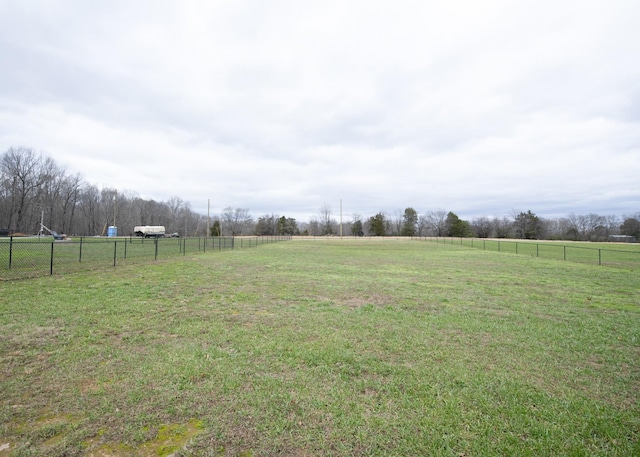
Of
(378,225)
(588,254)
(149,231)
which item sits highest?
(378,225)

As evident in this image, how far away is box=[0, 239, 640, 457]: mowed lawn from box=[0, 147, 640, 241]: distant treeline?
2080 inches

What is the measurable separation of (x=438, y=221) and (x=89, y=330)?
101955 mm

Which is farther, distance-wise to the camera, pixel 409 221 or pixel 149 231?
pixel 409 221

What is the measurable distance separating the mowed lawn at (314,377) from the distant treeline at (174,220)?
173 feet

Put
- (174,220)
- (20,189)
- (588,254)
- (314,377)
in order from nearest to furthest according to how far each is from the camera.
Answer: (314,377), (588,254), (20,189), (174,220)

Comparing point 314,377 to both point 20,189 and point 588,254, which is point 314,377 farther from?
point 20,189

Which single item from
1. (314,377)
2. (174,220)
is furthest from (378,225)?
(314,377)

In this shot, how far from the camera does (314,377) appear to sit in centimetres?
334

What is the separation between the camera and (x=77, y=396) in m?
2.93

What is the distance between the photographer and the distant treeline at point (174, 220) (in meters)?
52.7

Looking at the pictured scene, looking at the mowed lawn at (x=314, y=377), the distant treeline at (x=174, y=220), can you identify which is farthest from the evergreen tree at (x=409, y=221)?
the mowed lawn at (x=314, y=377)

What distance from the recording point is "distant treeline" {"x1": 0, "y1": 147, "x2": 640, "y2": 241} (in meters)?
52.7

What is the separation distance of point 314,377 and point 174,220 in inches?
3754

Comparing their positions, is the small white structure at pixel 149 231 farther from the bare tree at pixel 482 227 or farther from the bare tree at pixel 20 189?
the bare tree at pixel 482 227
